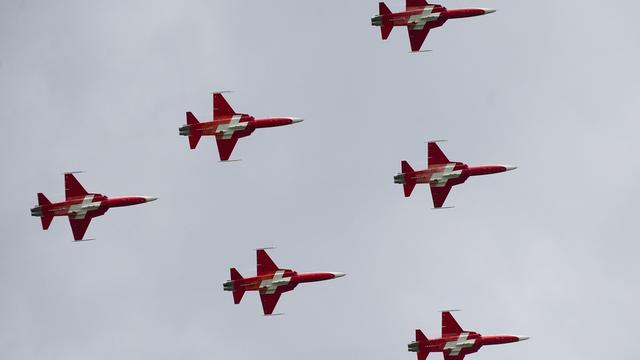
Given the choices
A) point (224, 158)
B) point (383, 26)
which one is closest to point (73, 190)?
point (224, 158)

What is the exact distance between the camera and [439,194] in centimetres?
17525

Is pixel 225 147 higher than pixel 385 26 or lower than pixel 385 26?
lower

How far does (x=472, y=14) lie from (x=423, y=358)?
31267 millimetres

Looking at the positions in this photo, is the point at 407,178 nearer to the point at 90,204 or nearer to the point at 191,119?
the point at 191,119

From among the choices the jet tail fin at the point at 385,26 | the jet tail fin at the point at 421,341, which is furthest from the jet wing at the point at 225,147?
the jet tail fin at the point at 421,341

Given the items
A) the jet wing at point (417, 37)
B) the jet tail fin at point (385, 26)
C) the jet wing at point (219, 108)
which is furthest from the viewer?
the jet wing at point (417, 37)

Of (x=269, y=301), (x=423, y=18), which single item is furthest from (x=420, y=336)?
(x=423, y=18)

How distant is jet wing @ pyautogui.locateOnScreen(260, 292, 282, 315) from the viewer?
569 feet

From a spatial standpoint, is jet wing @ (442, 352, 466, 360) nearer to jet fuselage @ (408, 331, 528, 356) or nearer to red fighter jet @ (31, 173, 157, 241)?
jet fuselage @ (408, 331, 528, 356)

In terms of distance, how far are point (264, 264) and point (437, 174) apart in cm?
1740

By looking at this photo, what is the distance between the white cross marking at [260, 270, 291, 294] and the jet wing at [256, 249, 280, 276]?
1.71ft

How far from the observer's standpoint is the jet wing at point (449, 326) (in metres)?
173

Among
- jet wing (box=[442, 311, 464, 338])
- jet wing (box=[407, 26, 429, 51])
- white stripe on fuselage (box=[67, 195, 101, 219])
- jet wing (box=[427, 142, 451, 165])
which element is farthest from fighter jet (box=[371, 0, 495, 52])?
white stripe on fuselage (box=[67, 195, 101, 219])

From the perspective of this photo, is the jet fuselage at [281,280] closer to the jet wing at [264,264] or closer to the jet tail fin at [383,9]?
the jet wing at [264,264]
